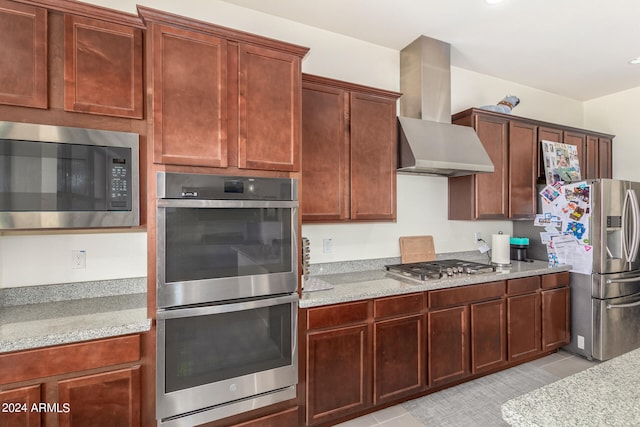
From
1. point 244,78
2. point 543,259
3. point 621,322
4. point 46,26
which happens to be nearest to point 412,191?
point 543,259

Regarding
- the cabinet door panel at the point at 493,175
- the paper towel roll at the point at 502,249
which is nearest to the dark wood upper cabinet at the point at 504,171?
the cabinet door panel at the point at 493,175

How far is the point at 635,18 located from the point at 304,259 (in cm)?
322

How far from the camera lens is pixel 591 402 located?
862 millimetres

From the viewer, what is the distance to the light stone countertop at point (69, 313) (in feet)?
4.82

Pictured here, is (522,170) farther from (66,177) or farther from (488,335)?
(66,177)

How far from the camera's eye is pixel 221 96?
6.02 ft

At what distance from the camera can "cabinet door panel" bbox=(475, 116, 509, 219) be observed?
315cm

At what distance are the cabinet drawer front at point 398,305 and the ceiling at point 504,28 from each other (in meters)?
2.18

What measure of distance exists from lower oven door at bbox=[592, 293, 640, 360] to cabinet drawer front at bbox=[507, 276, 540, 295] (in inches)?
24.6

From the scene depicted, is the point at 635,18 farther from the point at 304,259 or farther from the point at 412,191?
the point at 304,259

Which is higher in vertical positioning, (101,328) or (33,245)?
(33,245)

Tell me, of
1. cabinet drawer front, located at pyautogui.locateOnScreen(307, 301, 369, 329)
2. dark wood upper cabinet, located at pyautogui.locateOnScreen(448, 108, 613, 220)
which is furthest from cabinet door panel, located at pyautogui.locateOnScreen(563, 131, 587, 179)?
cabinet drawer front, located at pyautogui.locateOnScreen(307, 301, 369, 329)

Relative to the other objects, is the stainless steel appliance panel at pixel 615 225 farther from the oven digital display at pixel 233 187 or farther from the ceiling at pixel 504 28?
the oven digital display at pixel 233 187

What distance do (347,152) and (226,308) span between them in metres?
1.44
